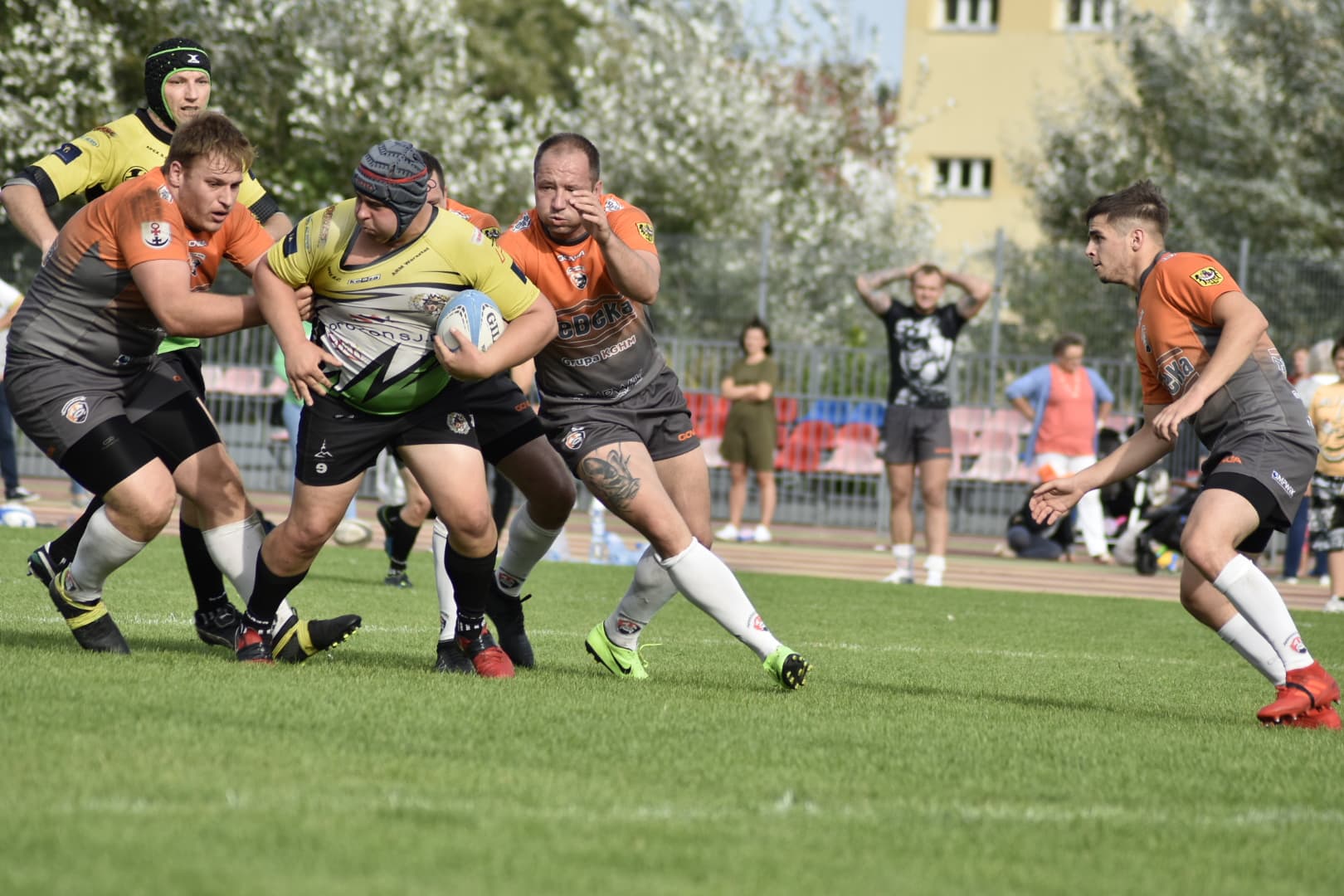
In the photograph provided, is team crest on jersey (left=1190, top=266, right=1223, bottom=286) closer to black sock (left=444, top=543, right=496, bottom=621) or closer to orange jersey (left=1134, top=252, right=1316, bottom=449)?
orange jersey (left=1134, top=252, right=1316, bottom=449)

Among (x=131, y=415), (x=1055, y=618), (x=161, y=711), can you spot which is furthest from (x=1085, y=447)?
(x=161, y=711)

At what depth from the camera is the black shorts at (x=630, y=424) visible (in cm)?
675

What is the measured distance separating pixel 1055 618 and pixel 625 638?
516 cm

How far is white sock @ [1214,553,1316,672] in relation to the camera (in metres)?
6.42

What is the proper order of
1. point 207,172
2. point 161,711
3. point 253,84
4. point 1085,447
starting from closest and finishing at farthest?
point 161,711 < point 207,172 < point 1085,447 < point 253,84

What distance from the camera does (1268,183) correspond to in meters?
28.8

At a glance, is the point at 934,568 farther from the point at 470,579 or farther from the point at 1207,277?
the point at 470,579

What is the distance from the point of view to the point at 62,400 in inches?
256

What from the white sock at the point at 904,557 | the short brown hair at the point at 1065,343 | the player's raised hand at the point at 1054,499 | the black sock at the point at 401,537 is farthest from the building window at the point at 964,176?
the player's raised hand at the point at 1054,499

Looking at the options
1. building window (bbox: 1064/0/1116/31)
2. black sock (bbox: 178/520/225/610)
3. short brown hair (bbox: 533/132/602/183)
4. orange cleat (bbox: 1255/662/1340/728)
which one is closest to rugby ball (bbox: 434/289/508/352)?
short brown hair (bbox: 533/132/602/183)

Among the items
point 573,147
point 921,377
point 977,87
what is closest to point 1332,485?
point 921,377

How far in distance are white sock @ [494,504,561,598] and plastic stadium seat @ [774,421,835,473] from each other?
1403 centimetres

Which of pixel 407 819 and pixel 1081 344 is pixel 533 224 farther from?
pixel 1081 344

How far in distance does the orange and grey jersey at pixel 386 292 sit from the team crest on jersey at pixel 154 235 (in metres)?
0.43
